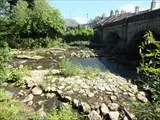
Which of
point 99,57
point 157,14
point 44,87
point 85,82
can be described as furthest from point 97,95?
point 99,57

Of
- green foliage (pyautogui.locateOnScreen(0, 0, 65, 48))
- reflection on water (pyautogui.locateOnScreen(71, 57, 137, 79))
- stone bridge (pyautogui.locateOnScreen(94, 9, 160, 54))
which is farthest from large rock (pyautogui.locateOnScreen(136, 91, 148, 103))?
green foliage (pyautogui.locateOnScreen(0, 0, 65, 48))

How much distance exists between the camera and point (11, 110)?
9.81 m

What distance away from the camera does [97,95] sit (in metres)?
12.8

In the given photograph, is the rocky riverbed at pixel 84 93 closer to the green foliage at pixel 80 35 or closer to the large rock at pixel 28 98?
the large rock at pixel 28 98

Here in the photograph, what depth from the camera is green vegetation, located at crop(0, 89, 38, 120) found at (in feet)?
31.0

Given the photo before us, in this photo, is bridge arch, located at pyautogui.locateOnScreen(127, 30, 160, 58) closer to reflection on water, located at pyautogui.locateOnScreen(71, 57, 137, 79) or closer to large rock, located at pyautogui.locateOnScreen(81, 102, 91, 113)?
reflection on water, located at pyautogui.locateOnScreen(71, 57, 137, 79)

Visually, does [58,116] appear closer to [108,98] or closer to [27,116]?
[27,116]

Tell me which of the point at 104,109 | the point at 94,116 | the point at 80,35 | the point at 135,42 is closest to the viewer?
the point at 94,116

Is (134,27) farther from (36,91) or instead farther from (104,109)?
(104,109)

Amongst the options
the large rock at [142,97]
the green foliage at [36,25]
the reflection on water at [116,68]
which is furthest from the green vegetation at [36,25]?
the large rock at [142,97]

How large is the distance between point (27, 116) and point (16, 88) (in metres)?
3.74

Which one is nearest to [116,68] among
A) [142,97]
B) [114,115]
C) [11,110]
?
[142,97]

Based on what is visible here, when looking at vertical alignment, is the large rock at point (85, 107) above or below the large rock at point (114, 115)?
above

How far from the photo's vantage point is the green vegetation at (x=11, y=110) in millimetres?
9438
